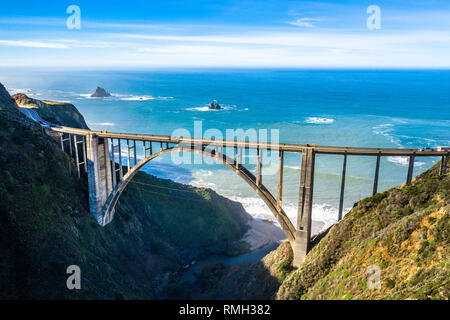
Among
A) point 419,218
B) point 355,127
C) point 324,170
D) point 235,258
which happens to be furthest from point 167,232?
point 355,127

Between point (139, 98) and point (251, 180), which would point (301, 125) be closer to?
point (251, 180)

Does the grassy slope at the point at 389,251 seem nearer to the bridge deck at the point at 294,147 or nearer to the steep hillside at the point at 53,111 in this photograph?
the bridge deck at the point at 294,147

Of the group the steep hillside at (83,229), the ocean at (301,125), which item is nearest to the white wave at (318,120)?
the ocean at (301,125)

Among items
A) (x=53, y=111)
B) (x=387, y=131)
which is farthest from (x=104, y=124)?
(x=387, y=131)

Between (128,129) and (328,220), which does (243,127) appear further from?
(328,220)

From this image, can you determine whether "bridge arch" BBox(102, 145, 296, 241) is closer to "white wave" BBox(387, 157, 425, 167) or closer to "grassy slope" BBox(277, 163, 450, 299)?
"grassy slope" BBox(277, 163, 450, 299)
